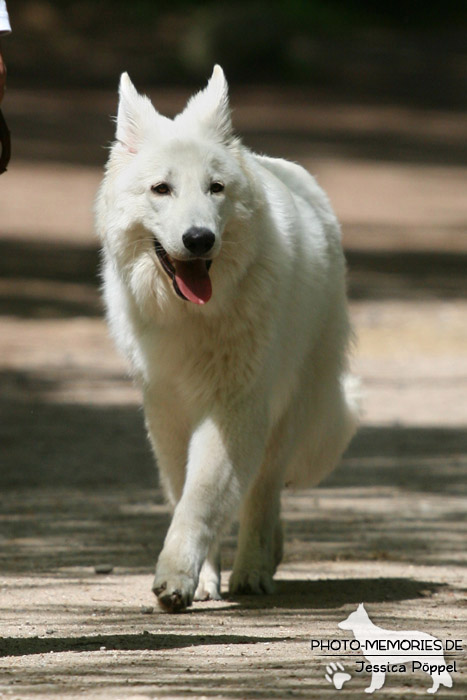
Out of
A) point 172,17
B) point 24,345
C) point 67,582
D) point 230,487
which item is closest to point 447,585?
point 230,487

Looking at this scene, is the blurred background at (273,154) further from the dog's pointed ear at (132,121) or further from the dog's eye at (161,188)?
the dog's eye at (161,188)

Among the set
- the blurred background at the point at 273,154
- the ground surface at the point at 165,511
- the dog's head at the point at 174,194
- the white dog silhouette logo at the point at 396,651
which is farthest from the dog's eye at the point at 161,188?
the blurred background at the point at 273,154

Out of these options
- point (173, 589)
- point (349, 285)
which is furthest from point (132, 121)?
point (349, 285)

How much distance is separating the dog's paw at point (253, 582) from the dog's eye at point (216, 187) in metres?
1.83

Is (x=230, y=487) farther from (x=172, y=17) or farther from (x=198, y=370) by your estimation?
(x=172, y=17)

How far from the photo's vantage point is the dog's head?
18.0 ft

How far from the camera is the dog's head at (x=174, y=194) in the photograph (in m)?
5.50

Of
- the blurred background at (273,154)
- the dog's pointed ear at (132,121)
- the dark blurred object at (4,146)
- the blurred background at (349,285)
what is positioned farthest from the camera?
the blurred background at (273,154)

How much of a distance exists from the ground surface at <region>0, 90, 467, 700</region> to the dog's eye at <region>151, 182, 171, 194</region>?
1818 mm

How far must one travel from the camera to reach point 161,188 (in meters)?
5.64

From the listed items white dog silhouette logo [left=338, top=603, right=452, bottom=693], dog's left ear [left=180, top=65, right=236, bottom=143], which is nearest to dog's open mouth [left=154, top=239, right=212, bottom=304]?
dog's left ear [left=180, top=65, right=236, bottom=143]

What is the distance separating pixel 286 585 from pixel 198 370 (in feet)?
4.37

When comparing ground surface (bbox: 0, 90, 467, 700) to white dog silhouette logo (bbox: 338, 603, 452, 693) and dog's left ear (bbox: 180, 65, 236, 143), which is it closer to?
white dog silhouette logo (bbox: 338, 603, 452, 693)

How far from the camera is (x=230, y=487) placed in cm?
569
